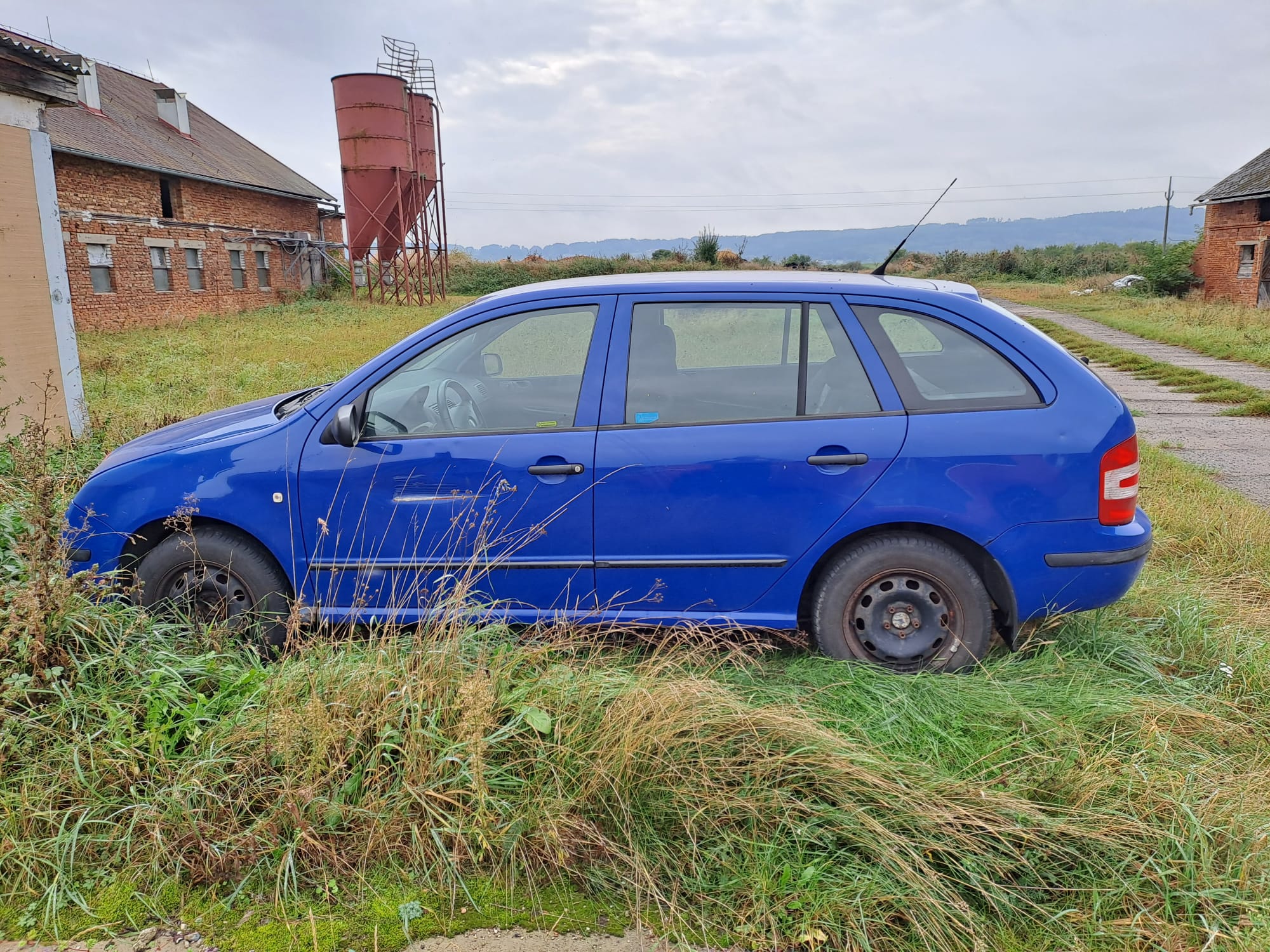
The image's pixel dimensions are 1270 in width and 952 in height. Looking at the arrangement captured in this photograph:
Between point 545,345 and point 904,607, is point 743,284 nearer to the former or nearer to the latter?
point 545,345

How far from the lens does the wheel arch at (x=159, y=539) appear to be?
12.2ft

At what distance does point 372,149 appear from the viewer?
2948 cm

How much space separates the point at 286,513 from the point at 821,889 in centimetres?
260

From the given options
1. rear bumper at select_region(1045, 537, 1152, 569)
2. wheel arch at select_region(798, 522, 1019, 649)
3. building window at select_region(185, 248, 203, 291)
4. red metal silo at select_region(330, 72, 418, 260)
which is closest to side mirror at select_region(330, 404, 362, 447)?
wheel arch at select_region(798, 522, 1019, 649)

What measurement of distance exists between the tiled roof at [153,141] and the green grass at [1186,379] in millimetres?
22906

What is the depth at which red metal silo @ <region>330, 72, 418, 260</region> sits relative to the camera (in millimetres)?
29250

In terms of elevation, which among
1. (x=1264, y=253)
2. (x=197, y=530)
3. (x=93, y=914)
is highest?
(x=1264, y=253)

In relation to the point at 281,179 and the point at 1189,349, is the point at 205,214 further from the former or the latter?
the point at 1189,349

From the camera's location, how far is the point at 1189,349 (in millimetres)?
16719

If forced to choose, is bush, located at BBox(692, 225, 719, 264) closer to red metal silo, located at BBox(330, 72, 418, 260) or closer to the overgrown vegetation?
red metal silo, located at BBox(330, 72, 418, 260)

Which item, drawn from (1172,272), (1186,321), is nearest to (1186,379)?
(1186,321)

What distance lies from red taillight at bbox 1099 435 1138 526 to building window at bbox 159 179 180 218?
2770 cm

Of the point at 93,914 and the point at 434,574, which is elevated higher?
the point at 434,574

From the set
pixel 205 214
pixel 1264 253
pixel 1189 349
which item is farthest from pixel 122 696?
pixel 1264 253
